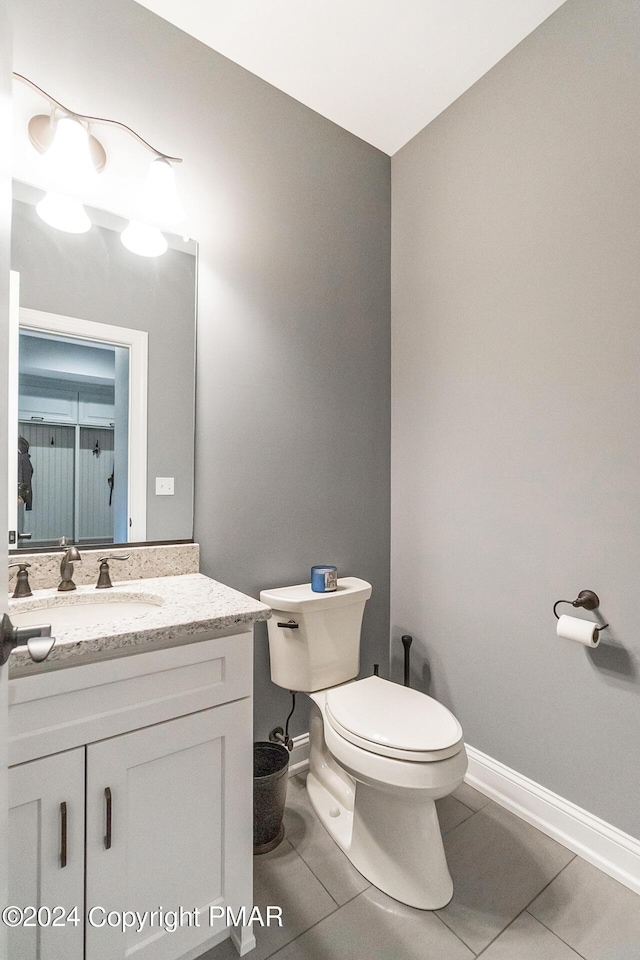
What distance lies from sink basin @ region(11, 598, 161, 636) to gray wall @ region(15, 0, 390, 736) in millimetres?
372

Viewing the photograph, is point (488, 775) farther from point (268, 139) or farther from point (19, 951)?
point (268, 139)

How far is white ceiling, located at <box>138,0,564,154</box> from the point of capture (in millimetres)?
1586

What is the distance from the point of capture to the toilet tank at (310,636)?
5.52 ft

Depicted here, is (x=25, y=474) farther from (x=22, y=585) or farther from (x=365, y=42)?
(x=365, y=42)

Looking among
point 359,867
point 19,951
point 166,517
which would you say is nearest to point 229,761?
point 19,951

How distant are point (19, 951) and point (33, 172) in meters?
1.86

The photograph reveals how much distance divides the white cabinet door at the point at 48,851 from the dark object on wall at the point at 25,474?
2.40 feet

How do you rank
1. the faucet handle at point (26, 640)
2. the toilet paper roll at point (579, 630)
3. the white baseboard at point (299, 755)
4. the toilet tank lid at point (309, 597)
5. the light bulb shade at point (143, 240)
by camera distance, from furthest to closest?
the white baseboard at point (299, 755) → the toilet tank lid at point (309, 597) → the light bulb shade at point (143, 240) → the toilet paper roll at point (579, 630) → the faucet handle at point (26, 640)

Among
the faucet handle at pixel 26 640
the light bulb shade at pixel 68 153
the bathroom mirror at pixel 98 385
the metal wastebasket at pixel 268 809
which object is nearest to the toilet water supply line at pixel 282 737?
the metal wastebasket at pixel 268 809

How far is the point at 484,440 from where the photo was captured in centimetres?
183

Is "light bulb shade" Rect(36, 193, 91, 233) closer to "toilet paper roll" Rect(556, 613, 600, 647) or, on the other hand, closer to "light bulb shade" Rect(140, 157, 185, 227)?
"light bulb shade" Rect(140, 157, 185, 227)

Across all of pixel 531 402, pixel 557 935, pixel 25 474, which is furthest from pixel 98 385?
pixel 557 935

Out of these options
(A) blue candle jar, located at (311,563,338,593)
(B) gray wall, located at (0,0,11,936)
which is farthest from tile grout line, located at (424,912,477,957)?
(B) gray wall, located at (0,0,11,936)

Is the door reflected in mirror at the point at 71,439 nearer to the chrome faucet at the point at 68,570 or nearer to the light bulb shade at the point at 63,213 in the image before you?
the chrome faucet at the point at 68,570
